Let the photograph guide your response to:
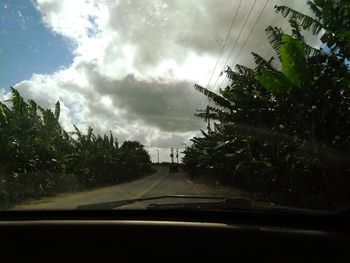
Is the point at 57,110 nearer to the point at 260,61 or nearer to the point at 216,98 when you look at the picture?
the point at 216,98

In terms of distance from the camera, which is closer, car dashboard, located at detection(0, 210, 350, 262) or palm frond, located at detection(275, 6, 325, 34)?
car dashboard, located at detection(0, 210, 350, 262)

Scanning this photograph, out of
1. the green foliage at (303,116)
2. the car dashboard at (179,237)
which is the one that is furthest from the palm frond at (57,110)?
the car dashboard at (179,237)

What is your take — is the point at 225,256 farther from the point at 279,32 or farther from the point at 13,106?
the point at 13,106

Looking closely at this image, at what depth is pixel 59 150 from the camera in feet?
89.3

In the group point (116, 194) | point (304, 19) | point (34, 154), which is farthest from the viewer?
point (116, 194)

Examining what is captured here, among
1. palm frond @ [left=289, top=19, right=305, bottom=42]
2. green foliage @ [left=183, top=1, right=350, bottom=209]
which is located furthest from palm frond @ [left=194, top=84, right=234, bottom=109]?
palm frond @ [left=289, top=19, right=305, bottom=42]

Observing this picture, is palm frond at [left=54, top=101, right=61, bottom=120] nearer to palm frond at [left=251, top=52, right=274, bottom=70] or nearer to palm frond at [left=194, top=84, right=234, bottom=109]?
palm frond at [left=194, top=84, right=234, bottom=109]

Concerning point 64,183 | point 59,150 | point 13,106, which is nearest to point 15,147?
point 13,106

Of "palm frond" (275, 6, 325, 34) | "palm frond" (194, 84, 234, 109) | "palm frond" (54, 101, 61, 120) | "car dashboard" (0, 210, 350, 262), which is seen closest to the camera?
"car dashboard" (0, 210, 350, 262)

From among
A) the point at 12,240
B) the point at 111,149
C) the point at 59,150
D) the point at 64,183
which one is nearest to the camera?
the point at 12,240

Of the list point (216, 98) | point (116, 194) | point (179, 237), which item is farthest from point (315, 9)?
point (116, 194)

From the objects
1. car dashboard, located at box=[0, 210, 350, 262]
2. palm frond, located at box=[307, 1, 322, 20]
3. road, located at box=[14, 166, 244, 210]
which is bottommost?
car dashboard, located at box=[0, 210, 350, 262]

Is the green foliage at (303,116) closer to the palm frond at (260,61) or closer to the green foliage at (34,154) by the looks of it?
the palm frond at (260,61)

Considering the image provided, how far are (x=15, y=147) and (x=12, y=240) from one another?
62.8ft
